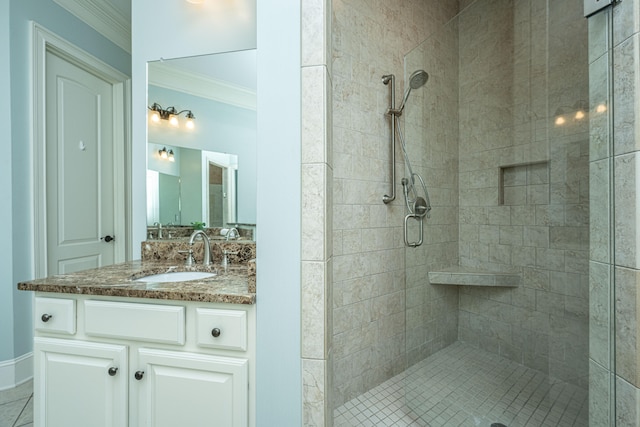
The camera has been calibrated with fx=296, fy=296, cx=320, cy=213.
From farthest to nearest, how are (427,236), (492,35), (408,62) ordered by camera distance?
(408,62)
(427,236)
(492,35)

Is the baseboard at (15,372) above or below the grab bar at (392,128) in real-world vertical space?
below

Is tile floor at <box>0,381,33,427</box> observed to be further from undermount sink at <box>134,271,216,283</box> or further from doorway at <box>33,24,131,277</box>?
undermount sink at <box>134,271,216,283</box>

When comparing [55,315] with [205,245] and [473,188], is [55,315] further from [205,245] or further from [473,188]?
[473,188]

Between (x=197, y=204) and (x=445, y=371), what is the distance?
68.3 inches

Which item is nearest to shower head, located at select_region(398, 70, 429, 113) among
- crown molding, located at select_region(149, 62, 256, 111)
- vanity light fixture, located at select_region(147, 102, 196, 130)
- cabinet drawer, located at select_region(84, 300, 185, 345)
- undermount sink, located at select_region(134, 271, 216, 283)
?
Result: crown molding, located at select_region(149, 62, 256, 111)

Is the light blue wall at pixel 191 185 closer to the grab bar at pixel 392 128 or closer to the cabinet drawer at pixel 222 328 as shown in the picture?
the cabinet drawer at pixel 222 328

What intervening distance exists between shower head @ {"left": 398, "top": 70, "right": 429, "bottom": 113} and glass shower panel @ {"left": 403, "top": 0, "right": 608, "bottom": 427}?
43mm

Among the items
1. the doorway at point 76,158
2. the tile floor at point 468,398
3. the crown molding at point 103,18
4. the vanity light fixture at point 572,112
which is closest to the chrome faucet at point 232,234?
the tile floor at point 468,398

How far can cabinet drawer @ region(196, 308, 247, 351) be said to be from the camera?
3.37ft

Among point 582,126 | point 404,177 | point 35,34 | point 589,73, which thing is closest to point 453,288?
point 404,177

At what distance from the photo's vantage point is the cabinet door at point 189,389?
1023mm

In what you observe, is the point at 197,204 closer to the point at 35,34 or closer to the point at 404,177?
the point at 404,177

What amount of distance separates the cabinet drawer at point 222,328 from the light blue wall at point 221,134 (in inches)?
29.4

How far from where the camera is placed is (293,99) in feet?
3.28
